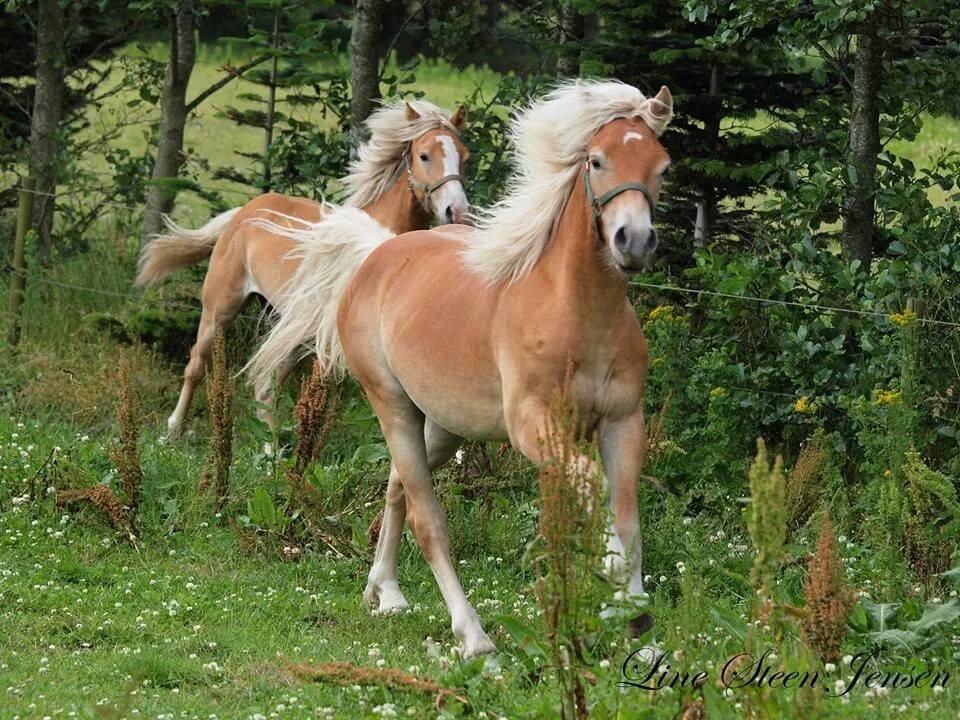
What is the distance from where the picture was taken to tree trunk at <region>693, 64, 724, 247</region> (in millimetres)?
9688

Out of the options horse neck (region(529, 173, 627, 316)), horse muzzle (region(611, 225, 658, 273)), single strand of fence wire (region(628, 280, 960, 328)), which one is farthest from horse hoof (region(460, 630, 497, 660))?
single strand of fence wire (region(628, 280, 960, 328))

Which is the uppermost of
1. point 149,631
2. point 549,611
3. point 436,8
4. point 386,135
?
point 436,8

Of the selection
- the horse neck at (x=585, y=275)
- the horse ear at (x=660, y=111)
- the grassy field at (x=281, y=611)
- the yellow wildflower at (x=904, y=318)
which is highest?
the horse ear at (x=660, y=111)

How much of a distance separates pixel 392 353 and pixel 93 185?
799cm

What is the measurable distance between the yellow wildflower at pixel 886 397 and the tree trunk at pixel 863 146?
4.42 feet

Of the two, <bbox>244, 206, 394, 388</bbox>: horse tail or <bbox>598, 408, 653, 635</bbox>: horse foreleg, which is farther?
<bbox>244, 206, 394, 388</bbox>: horse tail

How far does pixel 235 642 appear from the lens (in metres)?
5.97

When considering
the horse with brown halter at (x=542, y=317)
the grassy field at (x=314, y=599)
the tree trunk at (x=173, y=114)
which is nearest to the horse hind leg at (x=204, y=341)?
the grassy field at (x=314, y=599)

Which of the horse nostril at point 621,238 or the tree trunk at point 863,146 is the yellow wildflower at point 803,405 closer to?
the tree trunk at point 863,146

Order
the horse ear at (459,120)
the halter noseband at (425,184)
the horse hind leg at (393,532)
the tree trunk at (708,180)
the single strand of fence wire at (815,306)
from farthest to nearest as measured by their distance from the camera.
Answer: the horse ear at (459,120)
the tree trunk at (708,180)
the halter noseband at (425,184)
the single strand of fence wire at (815,306)
the horse hind leg at (393,532)

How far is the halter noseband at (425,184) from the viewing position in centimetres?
941

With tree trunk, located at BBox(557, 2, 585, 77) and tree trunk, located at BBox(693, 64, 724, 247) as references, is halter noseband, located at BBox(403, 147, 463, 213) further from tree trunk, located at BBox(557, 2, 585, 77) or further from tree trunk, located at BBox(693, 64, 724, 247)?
tree trunk, located at BBox(693, 64, 724, 247)

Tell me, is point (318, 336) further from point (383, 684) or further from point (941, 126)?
point (941, 126)

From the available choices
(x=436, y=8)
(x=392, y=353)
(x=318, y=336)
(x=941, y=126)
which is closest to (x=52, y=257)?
(x=436, y=8)
